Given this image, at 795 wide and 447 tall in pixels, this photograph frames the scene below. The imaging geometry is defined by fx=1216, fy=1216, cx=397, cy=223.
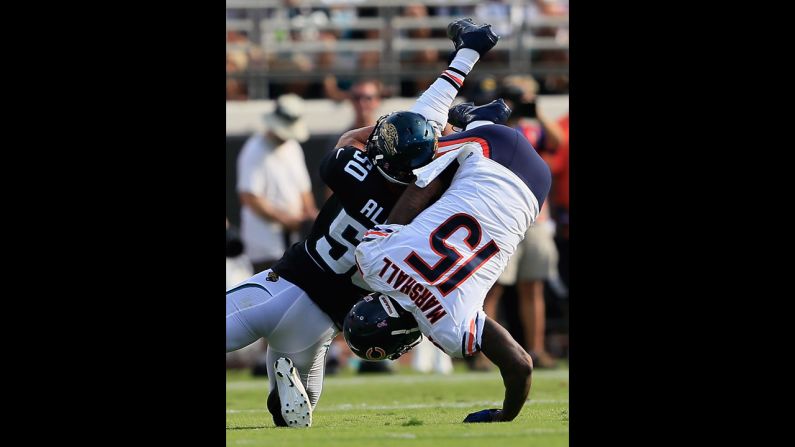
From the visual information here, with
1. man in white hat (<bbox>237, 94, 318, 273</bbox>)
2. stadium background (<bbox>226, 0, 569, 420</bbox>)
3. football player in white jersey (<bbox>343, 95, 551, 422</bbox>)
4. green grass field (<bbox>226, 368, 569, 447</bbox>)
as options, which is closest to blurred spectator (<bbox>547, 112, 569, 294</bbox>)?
stadium background (<bbox>226, 0, 569, 420</bbox>)

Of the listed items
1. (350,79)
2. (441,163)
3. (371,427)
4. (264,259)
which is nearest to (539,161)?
(441,163)

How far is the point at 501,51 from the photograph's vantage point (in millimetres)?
16531

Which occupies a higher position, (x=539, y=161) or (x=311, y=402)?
(x=539, y=161)

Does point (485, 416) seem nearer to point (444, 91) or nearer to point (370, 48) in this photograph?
point (444, 91)

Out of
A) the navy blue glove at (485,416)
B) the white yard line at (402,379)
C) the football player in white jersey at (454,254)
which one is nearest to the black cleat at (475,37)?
the football player in white jersey at (454,254)

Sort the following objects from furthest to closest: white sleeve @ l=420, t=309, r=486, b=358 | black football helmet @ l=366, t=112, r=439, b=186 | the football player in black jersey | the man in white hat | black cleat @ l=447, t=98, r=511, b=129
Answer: the man in white hat < black cleat @ l=447, t=98, r=511, b=129 < the football player in black jersey < black football helmet @ l=366, t=112, r=439, b=186 < white sleeve @ l=420, t=309, r=486, b=358

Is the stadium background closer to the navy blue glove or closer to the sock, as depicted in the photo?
the sock

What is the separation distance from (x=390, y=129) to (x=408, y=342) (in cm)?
113

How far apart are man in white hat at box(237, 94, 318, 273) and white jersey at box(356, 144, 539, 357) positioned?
6033 millimetres

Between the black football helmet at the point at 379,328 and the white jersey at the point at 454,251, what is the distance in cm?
6

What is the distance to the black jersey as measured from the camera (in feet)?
22.1

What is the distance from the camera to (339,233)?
6.94 m

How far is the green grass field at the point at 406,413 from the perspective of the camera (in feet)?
18.9

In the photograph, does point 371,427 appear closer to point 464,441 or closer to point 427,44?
point 464,441
